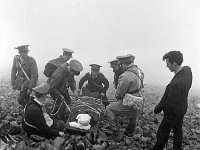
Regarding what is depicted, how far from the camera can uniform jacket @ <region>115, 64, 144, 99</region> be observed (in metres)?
8.32

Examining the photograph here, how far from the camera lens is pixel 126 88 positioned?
8.34 meters

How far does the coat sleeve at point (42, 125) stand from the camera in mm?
7475

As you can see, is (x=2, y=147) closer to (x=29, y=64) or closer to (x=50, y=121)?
(x=50, y=121)

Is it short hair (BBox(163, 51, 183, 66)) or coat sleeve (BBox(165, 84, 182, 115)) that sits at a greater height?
short hair (BBox(163, 51, 183, 66))

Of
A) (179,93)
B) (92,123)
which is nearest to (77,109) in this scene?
(92,123)

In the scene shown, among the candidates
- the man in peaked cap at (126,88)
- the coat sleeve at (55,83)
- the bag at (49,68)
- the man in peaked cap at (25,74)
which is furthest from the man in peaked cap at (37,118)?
the man in peaked cap at (25,74)

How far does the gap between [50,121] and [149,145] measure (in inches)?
127

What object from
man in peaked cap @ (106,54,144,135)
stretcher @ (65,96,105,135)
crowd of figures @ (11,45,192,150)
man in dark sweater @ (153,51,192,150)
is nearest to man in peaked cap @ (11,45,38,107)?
crowd of figures @ (11,45,192,150)

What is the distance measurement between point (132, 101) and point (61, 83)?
3008 millimetres

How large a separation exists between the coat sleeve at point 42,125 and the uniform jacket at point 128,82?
2358 millimetres

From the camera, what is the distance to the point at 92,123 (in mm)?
8469

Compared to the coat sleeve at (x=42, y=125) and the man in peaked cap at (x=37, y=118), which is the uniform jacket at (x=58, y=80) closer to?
the man in peaked cap at (x=37, y=118)

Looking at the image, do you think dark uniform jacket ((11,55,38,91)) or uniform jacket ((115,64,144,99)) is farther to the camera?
dark uniform jacket ((11,55,38,91))

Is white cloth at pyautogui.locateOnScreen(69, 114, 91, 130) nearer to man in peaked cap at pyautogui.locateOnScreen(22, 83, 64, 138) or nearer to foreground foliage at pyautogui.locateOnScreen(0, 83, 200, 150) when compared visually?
foreground foliage at pyautogui.locateOnScreen(0, 83, 200, 150)
